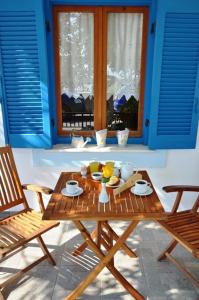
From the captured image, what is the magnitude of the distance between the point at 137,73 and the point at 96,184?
4.94 feet

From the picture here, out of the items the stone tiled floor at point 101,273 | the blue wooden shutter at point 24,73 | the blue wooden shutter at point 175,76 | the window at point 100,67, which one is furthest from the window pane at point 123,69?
the stone tiled floor at point 101,273

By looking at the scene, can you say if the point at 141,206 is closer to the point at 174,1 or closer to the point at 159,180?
the point at 159,180

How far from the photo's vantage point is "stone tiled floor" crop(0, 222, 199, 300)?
2113 mm

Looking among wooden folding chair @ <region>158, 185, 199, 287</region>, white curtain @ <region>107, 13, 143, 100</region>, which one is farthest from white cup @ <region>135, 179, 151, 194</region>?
white curtain @ <region>107, 13, 143, 100</region>

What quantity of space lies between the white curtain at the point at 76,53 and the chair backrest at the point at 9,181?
3.47 ft

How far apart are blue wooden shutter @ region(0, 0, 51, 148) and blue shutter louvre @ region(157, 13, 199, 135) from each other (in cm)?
127

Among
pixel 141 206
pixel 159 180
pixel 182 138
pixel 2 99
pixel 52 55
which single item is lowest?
pixel 159 180

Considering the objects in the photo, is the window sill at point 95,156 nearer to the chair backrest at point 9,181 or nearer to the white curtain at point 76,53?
the chair backrest at point 9,181

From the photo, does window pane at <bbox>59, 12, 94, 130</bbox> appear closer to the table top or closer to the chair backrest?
the chair backrest

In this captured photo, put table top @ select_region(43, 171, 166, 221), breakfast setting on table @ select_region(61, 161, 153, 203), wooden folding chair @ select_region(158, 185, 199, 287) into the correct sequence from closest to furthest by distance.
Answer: table top @ select_region(43, 171, 166, 221) < wooden folding chair @ select_region(158, 185, 199, 287) < breakfast setting on table @ select_region(61, 161, 153, 203)

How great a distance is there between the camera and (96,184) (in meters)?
2.27

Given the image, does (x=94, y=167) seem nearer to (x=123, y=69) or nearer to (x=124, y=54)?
(x=123, y=69)

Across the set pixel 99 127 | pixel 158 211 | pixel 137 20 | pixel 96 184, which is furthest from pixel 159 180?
pixel 137 20

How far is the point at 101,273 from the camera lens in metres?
2.33
